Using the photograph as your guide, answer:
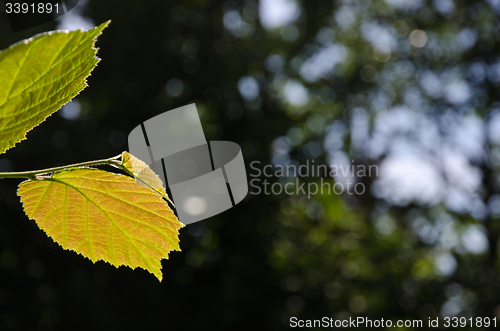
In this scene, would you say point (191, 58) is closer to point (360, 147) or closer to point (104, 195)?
point (360, 147)

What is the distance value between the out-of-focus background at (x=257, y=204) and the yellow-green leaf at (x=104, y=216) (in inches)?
106

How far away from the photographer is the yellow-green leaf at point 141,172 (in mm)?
238

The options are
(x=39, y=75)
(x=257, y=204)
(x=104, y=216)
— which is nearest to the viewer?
(x=39, y=75)

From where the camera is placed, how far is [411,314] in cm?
338

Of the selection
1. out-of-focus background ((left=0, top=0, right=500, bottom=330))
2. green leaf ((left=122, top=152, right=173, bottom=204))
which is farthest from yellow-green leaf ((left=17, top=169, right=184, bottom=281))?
out-of-focus background ((left=0, top=0, right=500, bottom=330))

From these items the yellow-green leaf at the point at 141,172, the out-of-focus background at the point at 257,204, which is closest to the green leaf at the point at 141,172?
the yellow-green leaf at the point at 141,172

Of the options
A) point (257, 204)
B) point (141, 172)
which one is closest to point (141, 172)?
point (141, 172)

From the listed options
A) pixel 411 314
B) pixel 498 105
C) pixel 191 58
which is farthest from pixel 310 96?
pixel 411 314

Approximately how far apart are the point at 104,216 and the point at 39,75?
0.41ft

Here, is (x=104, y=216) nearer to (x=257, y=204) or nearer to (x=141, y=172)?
(x=141, y=172)

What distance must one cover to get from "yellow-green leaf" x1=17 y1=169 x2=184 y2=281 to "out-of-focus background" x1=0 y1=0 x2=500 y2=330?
270 centimetres

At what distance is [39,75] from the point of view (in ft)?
0.52

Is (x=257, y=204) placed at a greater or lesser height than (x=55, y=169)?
lesser

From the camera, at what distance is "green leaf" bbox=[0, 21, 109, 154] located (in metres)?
0.14
